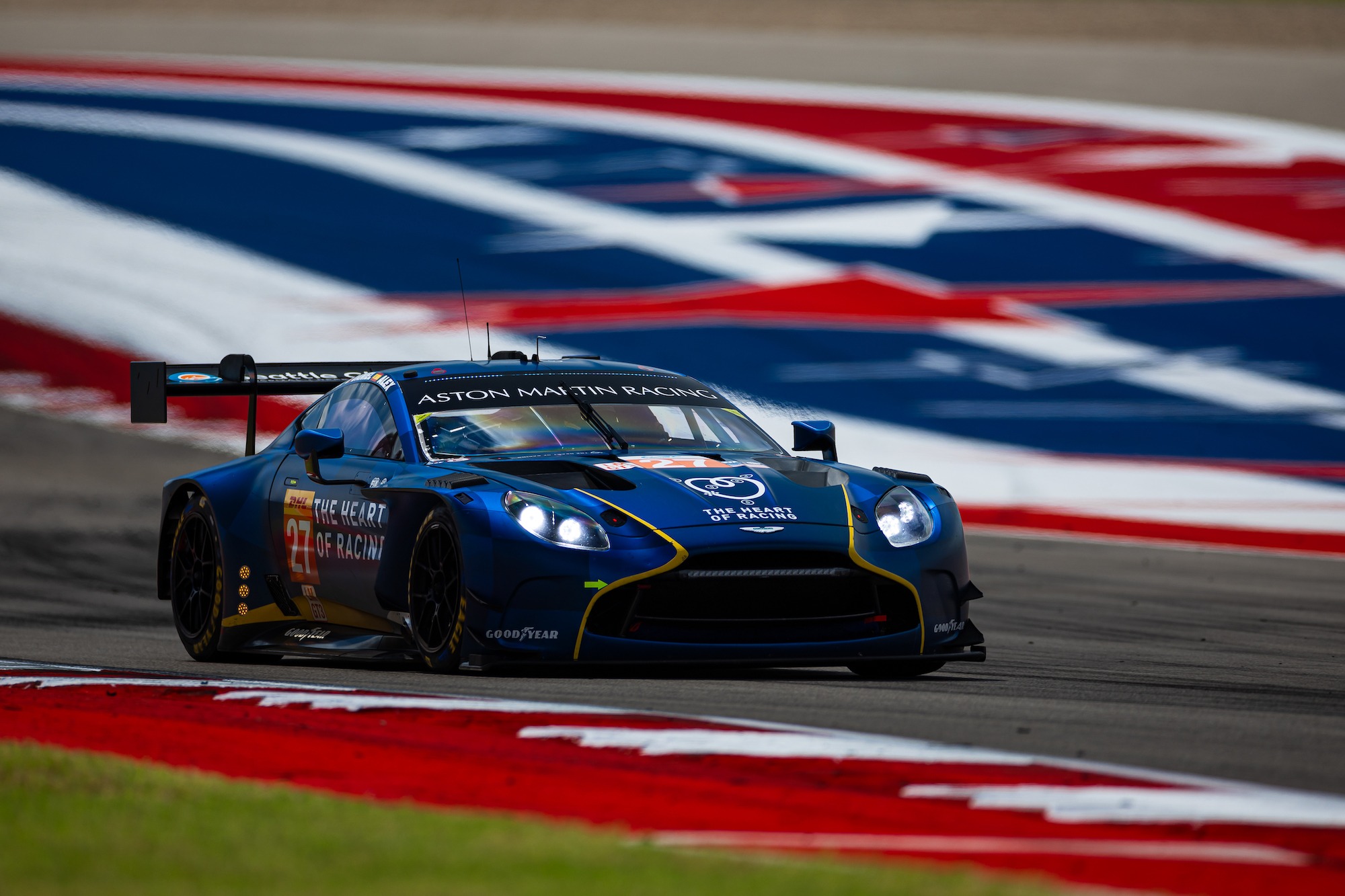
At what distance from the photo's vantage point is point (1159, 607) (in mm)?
11094

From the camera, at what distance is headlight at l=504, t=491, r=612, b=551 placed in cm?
692

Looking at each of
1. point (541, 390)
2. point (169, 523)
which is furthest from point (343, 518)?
point (169, 523)

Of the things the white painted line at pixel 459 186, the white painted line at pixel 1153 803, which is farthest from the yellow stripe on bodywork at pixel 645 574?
the white painted line at pixel 459 186

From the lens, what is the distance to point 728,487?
7.27m

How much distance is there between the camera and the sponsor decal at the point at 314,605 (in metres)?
8.21

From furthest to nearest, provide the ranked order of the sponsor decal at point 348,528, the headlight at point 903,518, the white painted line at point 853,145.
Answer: the white painted line at point 853,145 → the sponsor decal at point 348,528 → the headlight at point 903,518

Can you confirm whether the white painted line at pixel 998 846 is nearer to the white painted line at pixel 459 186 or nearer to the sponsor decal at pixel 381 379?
the sponsor decal at pixel 381 379

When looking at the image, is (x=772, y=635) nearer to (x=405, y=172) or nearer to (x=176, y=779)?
(x=176, y=779)

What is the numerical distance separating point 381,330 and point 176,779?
14611 mm

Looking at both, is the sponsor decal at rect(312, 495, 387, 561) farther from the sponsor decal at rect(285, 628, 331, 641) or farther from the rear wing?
the rear wing

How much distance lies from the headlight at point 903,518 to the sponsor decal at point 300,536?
2352 millimetres

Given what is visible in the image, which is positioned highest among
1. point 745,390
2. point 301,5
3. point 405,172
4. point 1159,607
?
point 301,5

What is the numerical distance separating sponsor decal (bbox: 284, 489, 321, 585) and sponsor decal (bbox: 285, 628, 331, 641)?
196mm

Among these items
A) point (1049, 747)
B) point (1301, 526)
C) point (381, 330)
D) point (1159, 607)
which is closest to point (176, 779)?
point (1049, 747)
